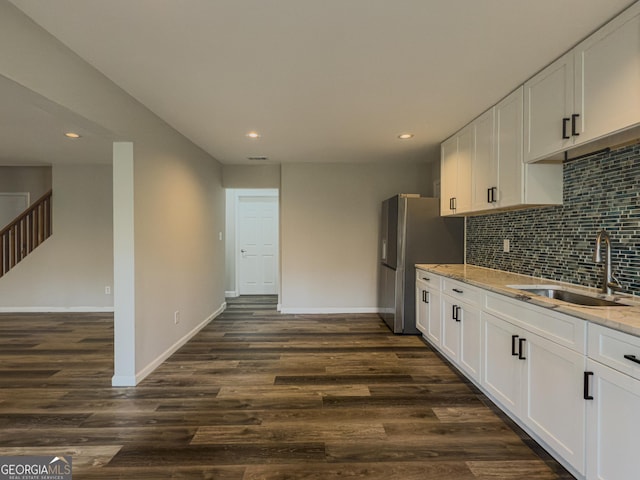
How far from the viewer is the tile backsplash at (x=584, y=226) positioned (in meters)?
1.79

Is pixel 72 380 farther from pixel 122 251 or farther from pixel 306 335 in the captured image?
pixel 306 335

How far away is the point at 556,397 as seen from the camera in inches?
63.3

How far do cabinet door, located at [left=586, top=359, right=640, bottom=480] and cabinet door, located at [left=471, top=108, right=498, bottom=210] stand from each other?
165cm

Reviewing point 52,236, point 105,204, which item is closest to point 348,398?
point 105,204

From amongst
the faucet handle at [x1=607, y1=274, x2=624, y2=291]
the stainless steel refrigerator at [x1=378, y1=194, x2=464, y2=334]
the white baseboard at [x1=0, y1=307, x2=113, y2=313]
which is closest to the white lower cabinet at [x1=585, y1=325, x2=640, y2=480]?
the faucet handle at [x1=607, y1=274, x2=624, y2=291]

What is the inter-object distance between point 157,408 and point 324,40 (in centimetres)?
263

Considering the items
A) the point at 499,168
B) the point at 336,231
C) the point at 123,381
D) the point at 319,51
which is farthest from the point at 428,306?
the point at 123,381

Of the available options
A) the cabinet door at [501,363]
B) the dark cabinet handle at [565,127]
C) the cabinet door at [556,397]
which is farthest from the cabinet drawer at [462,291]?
the dark cabinet handle at [565,127]

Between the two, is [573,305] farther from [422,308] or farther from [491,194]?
[422,308]

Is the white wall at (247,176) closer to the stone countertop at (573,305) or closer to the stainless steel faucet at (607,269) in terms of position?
the stone countertop at (573,305)

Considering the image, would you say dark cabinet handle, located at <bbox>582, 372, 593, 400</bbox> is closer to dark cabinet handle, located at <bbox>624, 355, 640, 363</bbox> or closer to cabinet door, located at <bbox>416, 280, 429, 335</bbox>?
dark cabinet handle, located at <bbox>624, 355, 640, 363</bbox>

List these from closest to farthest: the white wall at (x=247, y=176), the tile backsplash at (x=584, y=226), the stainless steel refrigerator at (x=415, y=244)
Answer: the tile backsplash at (x=584, y=226), the stainless steel refrigerator at (x=415, y=244), the white wall at (x=247, y=176)

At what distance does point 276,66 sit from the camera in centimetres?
201

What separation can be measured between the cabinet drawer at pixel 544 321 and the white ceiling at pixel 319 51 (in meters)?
1.51
